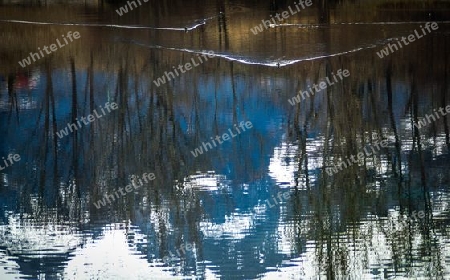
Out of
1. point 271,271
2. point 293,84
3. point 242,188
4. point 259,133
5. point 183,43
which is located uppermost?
point 183,43

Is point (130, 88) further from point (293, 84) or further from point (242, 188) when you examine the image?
point (242, 188)

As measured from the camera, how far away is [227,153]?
1188cm

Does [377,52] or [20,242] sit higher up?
[377,52]

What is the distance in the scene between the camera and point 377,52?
18.9 m

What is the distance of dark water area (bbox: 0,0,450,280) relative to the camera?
796cm

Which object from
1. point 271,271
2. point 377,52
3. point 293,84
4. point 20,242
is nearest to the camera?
point 271,271

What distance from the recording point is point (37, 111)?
14594 mm

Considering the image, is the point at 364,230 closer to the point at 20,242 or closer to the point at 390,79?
the point at 20,242

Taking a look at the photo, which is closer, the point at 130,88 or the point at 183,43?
the point at 130,88

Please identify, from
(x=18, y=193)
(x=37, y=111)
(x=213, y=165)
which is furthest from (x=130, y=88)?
(x=18, y=193)

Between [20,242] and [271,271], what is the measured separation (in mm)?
2413

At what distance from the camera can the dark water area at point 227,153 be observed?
313 inches

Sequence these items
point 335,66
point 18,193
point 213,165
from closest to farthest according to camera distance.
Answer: point 18,193, point 213,165, point 335,66

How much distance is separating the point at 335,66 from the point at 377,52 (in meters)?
1.91
